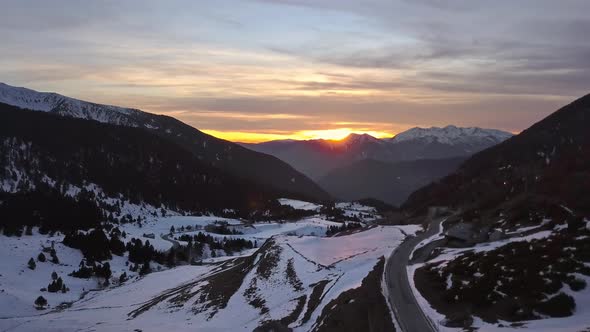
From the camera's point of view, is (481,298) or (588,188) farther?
(588,188)

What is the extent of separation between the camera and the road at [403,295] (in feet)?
134

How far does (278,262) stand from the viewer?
8625cm

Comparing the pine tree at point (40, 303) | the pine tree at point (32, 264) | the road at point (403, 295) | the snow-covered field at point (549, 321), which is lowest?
the pine tree at point (40, 303)

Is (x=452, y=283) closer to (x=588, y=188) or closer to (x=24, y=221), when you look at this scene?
(x=588, y=188)

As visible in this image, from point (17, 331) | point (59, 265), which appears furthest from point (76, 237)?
point (17, 331)

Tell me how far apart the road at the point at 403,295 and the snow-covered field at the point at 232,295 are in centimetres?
299

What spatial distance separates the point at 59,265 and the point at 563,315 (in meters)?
128

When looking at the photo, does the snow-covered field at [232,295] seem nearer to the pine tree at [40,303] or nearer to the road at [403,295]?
the pine tree at [40,303]

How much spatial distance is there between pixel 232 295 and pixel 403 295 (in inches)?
1323

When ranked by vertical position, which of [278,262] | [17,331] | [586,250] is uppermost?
[586,250]

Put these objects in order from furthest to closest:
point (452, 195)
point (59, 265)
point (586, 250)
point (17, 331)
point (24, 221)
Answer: point (452, 195) → point (24, 221) → point (59, 265) → point (17, 331) → point (586, 250)

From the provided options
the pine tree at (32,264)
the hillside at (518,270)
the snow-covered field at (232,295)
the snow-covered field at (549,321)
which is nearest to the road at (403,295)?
the snow-covered field at (549,321)

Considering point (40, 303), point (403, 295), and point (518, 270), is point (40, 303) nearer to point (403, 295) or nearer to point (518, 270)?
point (403, 295)

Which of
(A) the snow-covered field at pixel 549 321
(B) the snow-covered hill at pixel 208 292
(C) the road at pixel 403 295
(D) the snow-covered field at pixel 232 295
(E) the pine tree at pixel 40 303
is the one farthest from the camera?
(E) the pine tree at pixel 40 303
